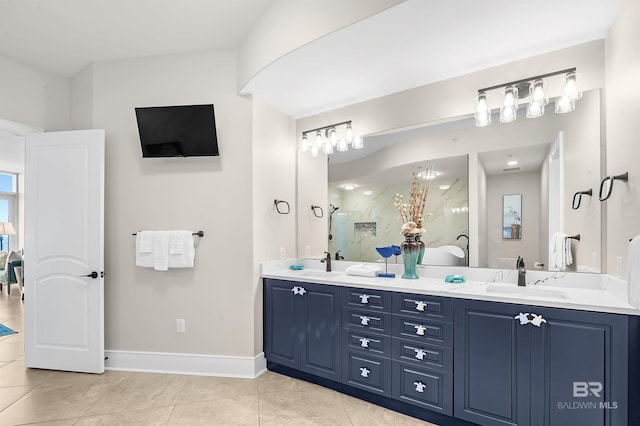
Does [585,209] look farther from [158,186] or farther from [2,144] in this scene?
[2,144]

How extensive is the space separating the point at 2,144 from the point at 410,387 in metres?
6.73

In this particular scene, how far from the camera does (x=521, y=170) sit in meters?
2.50

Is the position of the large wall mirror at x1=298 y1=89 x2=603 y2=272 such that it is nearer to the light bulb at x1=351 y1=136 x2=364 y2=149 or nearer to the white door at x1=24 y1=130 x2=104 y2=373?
the light bulb at x1=351 y1=136 x2=364 y2=149

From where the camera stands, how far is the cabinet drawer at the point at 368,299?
2396 millimetres

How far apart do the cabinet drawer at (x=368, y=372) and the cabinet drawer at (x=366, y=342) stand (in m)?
0.04

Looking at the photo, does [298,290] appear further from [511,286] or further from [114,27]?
[114,27]

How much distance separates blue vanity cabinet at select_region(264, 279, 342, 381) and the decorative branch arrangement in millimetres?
873

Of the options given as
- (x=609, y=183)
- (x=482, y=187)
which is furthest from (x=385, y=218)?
(x=609, y=183)

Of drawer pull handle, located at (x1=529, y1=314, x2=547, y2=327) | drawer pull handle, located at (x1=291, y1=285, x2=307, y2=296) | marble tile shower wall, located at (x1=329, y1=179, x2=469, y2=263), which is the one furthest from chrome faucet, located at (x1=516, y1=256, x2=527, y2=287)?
drawer pull handle, located at (x1=291, y1=285, x2=307, y2=296)

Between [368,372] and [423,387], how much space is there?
0.40 meters

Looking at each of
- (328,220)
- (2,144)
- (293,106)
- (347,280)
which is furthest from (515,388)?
(2,144)

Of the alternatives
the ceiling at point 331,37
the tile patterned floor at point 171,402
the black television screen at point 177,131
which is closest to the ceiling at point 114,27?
the ceiling at point 331,37

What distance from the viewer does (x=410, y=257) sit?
2.71 meters

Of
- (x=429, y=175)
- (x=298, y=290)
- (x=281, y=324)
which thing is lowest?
(x=281, y=324)
